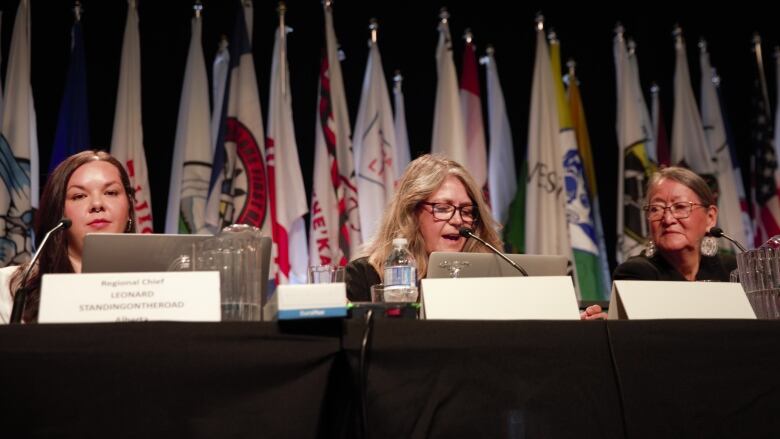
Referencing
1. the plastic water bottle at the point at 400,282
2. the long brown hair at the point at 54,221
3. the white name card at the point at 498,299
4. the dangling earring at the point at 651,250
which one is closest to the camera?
the white name card at the point at 498,299

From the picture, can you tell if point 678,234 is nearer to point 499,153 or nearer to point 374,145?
point 499,153

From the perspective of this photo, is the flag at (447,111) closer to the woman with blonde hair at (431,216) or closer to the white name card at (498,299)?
the woman with blonde hair at (431,216)

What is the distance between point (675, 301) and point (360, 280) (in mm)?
1289

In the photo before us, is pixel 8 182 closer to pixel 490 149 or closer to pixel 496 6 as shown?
pixel 490 149

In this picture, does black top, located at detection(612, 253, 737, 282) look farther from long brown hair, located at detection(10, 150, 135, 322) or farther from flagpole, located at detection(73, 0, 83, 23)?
flagpole, located at detection(73, 0, 83, 23)

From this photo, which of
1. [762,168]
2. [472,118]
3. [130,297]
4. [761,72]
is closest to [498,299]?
[130,297]

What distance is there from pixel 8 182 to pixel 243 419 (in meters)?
2.87

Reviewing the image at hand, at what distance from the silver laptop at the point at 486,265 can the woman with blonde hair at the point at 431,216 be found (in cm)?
69

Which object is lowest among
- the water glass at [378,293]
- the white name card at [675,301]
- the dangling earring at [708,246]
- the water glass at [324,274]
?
the white name card at [675,301]

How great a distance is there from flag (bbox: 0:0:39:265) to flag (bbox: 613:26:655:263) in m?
3.14

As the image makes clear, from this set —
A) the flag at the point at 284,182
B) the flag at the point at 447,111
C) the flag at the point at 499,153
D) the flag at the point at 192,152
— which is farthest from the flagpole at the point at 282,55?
the flag at the point at 499,153

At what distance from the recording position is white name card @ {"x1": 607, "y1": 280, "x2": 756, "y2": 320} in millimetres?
1703

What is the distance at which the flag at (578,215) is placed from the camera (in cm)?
457

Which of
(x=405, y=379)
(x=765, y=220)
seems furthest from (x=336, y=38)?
(x=405, y=379)
